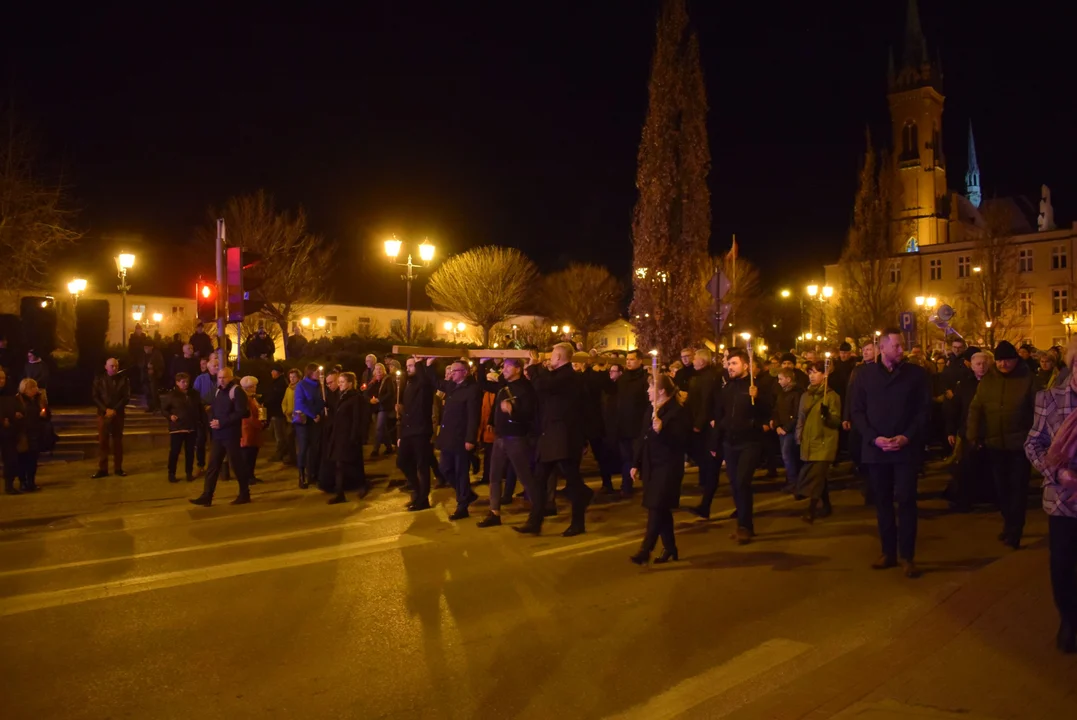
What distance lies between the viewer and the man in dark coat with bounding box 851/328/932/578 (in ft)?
24.8

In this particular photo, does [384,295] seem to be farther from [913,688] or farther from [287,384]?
[913,688]

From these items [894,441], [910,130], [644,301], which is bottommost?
[894,441]

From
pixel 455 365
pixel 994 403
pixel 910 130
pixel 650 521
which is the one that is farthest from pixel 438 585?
pixel 910 130

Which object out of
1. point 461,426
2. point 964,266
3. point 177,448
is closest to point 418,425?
point 461,426

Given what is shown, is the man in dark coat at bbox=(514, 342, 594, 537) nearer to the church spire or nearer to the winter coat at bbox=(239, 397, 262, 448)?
the winter coat at bbox=(239, 397, 262, 448)

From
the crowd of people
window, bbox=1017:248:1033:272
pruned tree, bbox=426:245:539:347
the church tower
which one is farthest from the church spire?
the crowd of people

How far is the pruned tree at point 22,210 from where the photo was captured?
26.2 metres

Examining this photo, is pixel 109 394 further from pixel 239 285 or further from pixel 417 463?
pixel 417 463

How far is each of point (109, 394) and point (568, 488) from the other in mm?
9147

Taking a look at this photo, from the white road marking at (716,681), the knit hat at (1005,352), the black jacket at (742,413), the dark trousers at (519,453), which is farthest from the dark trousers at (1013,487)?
the dark trousers at (519,453)

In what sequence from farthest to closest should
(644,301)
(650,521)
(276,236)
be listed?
(276,236), (644,301), (650,521)

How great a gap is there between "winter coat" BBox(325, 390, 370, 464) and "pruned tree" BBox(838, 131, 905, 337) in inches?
1694

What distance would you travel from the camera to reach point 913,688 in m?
4.80

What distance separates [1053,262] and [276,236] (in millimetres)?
53899
